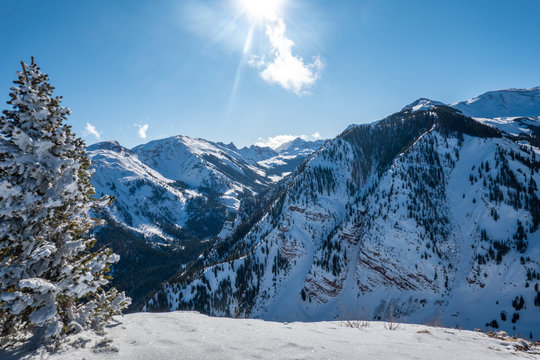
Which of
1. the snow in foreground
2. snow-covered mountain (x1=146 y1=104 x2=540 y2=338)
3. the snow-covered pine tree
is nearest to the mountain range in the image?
snow-covered mountain (x1=146 y1=104 x2=540 y2=338)

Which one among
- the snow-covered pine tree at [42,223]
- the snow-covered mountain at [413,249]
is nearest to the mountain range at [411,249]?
the snow-covered mountain at [413,249]

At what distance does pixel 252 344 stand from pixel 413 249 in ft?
222

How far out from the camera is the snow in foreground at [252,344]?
541 centimetres

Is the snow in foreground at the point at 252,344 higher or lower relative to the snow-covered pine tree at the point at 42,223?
lower

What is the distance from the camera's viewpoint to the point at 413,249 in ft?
202

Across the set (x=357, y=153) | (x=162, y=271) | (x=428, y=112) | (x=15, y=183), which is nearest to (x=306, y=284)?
(x=357, y=153)

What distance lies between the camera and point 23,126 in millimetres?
6688

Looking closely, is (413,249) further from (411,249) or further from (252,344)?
(252,344)

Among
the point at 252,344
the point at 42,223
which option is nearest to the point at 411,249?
the point at 252,344

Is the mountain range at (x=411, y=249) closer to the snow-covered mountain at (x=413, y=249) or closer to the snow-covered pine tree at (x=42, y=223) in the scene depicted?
the snow-covered mountain at (x=413, y=249)

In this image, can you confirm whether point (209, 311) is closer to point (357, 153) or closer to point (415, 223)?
point (415, 223)

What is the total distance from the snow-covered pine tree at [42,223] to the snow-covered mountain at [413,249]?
44498 mm

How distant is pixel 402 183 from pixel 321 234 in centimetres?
3121

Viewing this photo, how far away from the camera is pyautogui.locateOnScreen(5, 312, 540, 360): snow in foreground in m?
5.41
